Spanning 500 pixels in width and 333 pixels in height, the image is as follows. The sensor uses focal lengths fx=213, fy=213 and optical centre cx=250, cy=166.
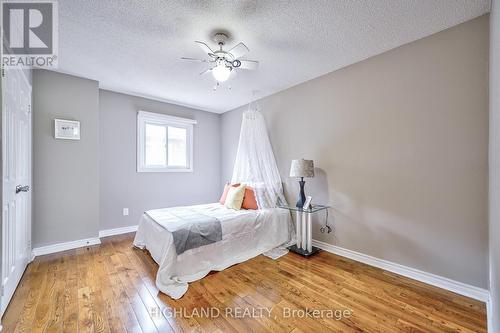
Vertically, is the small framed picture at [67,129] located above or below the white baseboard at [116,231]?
above

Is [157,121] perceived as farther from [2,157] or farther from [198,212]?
[2,157]

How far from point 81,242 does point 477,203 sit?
179 inches

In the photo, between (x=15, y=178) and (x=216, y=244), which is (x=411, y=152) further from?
(x=15, y=178)

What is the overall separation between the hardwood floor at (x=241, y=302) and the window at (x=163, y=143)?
1.95 meters

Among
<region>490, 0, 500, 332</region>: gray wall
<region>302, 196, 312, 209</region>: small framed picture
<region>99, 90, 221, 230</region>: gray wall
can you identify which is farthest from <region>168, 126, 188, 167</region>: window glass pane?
<region>490, 0, 500, 332</region>: gray wall

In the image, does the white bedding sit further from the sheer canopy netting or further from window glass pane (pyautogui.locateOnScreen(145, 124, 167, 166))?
window glass pane (pyautogui.locateOnScreen(145, 124, 167, 166))

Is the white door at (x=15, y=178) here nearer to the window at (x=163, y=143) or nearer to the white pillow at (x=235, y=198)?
the window at (x=163, y=143)

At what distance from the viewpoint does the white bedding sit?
6.86 feet

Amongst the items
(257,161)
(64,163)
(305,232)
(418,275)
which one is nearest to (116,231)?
(64,163)

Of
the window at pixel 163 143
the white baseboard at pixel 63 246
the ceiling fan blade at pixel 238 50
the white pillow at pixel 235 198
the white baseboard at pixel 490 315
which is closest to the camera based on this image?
the white baseboard at pixel 490 315

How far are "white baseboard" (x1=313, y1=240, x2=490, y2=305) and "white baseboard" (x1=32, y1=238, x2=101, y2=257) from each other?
334 cm

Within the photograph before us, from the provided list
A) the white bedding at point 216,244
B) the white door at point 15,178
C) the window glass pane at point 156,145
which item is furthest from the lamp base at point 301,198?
the white door at point 15,178

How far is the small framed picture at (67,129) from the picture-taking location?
283cm

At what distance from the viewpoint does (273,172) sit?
11.2 ft
